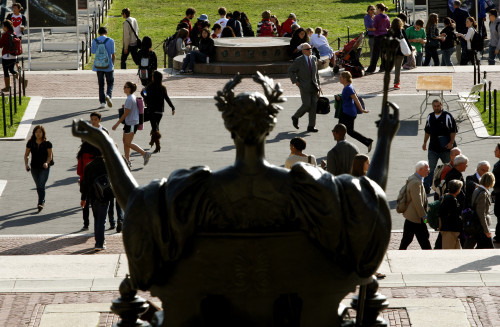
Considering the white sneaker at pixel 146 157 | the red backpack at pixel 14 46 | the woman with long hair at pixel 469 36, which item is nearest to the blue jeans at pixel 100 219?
the white sneaker at pixel 146 157

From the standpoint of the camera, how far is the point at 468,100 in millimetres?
22031

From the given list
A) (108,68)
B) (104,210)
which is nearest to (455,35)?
(108,68)

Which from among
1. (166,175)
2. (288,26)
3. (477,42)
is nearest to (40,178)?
(166,175)

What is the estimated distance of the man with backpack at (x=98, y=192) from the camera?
13383mm

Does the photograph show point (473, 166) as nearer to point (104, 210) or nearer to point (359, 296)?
→ point (104, 210)

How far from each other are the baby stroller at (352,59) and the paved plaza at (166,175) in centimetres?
37

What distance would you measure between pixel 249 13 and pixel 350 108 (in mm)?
25674

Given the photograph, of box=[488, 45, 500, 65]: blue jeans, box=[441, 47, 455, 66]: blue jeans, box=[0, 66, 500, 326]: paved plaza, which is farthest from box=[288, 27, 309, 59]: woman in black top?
box=[488, 45, 500, 65]: blue jeans

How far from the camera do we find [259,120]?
431cm

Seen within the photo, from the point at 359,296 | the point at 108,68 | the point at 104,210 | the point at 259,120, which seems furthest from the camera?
the point at 108,68

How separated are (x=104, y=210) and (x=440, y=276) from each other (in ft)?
15.2

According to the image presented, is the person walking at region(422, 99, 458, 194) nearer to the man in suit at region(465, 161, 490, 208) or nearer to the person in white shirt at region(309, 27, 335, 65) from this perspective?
the man in suit at region(465, 161, 490, 208)

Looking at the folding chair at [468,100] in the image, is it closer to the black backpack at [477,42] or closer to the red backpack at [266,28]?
the black backpack at [477,42]

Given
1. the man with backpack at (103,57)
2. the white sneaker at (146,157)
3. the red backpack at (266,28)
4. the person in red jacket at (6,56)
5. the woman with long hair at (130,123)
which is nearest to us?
the woman with long hair at (130,123)
